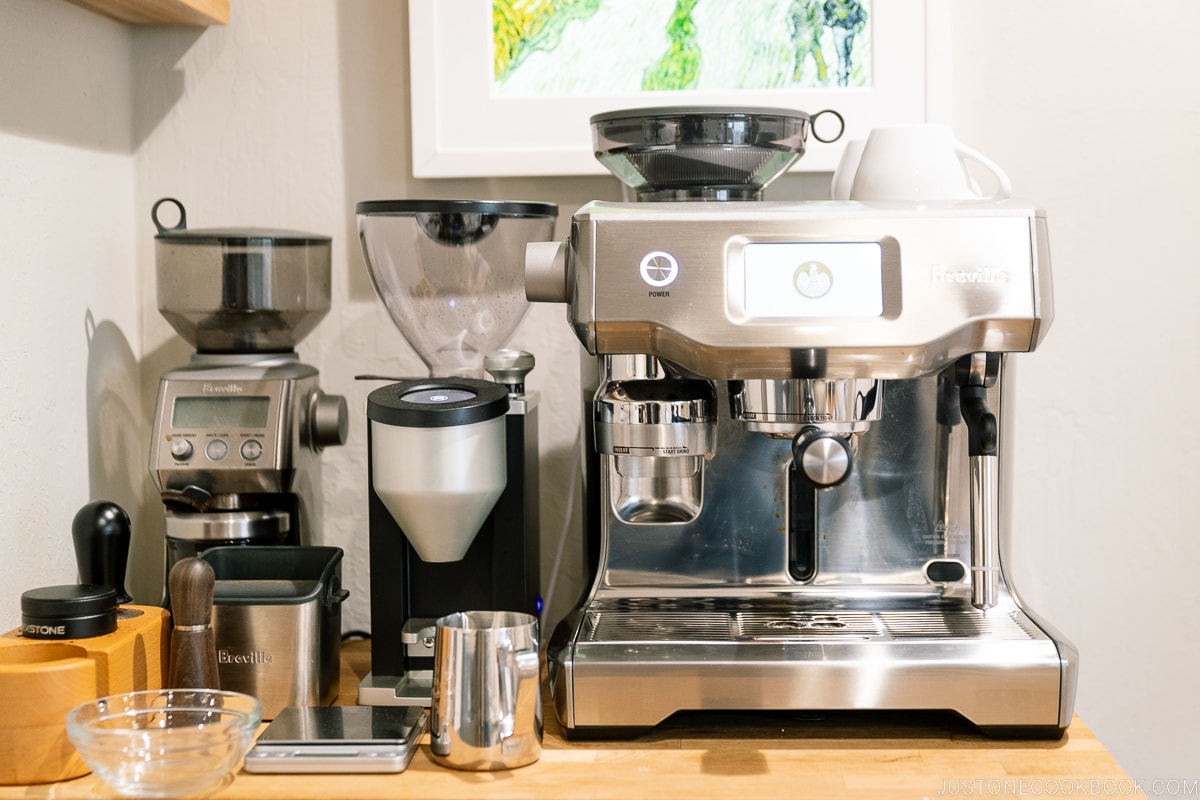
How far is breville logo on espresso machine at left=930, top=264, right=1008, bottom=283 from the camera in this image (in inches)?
32.5

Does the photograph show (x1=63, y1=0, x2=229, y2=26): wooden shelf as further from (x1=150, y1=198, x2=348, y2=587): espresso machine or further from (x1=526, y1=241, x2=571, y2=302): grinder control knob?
(x1=526, y1=241, x2=571, y2=302): grinder control knob

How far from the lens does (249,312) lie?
114 cm

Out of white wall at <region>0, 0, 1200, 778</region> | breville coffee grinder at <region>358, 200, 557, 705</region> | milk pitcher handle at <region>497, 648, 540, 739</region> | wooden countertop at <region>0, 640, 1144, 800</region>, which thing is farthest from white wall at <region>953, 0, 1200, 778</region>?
milk pitcher handle at <region>497, 648, 540, 739</region>

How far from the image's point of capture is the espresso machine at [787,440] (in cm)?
83

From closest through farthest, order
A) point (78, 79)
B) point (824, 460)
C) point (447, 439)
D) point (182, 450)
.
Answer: point (824, 460), point (447, 439), point (182, 450), point (78, 79)

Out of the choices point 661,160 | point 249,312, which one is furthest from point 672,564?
point 249,312

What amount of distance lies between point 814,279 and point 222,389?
0.55 m

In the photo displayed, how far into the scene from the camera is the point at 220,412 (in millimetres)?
1082

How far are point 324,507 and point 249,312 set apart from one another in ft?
0.91

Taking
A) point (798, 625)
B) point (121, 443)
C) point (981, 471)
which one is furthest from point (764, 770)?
point (121, 443)

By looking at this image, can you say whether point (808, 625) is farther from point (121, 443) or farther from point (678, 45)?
point (121, 443)

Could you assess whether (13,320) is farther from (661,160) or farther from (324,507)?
(661,160)

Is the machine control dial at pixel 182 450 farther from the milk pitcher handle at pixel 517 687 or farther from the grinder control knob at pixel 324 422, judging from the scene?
the milk pitcher handle at pixel 517 687

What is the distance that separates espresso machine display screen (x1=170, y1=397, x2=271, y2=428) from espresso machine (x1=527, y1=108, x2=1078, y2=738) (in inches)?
11.8
